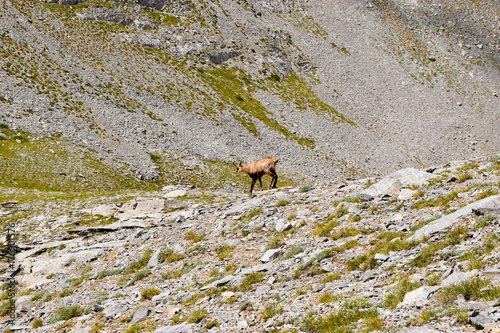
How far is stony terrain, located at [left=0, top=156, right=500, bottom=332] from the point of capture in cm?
752

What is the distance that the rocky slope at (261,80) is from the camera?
194 ft

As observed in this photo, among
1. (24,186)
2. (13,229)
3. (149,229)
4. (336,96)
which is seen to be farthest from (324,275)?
(336,96)

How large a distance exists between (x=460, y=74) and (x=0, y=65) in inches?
4891

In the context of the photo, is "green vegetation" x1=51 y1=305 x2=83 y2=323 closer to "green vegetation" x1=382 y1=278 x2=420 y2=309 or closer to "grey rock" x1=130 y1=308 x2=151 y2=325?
"grey rock" x1=130 y1=308 x2=151 y2=325

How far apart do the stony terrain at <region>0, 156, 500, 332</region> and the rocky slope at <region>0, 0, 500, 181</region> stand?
2906cm

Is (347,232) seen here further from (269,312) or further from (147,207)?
(147,207)

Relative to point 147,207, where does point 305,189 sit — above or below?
above

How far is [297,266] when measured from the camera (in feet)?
39.3

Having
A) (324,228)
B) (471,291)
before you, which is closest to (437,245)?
(471,291)

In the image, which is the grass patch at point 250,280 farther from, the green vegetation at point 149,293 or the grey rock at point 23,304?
the grey rock at point 23,304

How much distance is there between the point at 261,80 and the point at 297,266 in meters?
87.2

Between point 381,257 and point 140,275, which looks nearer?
point 381,257

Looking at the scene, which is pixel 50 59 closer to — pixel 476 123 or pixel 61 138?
pixel 61 138

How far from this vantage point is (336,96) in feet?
319
